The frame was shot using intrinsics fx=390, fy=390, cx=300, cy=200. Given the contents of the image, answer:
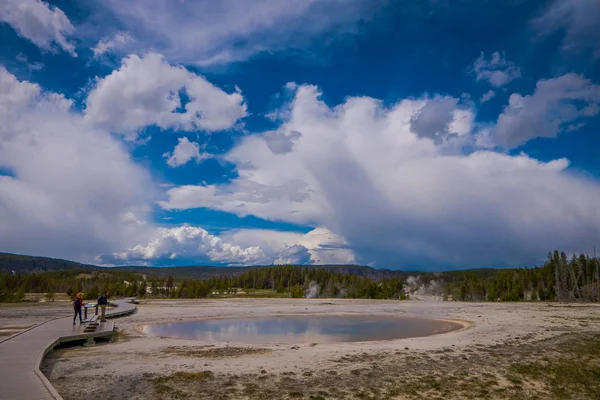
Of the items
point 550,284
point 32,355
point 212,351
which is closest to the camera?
point 32,355

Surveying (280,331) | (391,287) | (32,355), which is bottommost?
(280,331)

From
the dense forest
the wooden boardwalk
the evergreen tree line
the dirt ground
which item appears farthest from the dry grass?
the evergreen tree line

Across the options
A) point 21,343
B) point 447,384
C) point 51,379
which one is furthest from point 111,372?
point 447,384

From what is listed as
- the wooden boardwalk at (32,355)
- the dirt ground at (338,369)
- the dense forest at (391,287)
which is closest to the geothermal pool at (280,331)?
the dirt ground at (338,369)

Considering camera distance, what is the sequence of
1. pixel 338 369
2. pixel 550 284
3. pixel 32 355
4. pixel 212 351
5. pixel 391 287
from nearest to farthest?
1. pixel 32 355
2. pixel 338 369
3. pixel 212 351
4. pixel 550 284
5. pixel 391 287

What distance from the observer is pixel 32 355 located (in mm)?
14148

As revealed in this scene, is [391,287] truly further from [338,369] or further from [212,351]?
[338,369]

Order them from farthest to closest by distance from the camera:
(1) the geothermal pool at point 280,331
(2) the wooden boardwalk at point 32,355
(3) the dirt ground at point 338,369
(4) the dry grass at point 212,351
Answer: (1) the geothermal pool at point 280,331 → (4) the dry grass at point 212,351 → (3) the dirt ground at point 338,369 → (2) the wooden boardwalk at point 32,355

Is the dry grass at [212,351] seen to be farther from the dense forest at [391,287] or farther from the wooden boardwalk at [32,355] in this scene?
the dense forest at [391,287]

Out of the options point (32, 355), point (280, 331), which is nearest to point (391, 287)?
point (280, 331)

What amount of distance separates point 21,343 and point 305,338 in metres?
15.2

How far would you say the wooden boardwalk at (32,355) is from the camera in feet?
31.8

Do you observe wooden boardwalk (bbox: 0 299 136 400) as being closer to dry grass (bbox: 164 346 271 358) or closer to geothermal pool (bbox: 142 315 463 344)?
dry grass (bbox: 164 346 271 358)

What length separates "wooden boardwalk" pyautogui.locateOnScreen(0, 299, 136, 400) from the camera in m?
9.70
